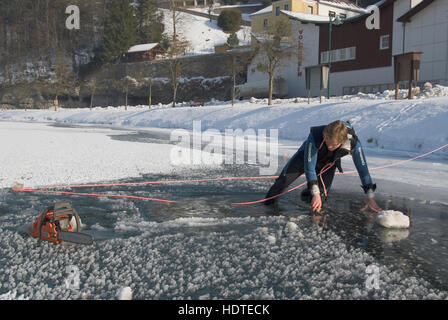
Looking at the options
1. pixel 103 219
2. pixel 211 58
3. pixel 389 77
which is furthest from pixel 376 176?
pixel 211 58

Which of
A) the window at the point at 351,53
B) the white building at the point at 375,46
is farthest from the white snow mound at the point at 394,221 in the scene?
the window at the point at 351,53

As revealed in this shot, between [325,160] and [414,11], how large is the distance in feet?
89.9

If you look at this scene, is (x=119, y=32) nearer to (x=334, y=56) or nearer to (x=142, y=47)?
(x=142, y=47)

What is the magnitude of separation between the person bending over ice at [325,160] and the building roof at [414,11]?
2689 cm

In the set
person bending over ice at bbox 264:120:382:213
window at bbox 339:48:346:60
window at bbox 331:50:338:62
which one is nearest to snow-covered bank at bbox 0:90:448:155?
person bending over ice at bbox 264:120:382:213

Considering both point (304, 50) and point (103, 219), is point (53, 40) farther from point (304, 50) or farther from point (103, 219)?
point (103, 219)

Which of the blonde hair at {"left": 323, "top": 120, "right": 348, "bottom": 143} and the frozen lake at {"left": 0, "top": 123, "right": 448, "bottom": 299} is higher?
the blonde hair at {"left": 323, "top": 120, "right": 348, "bottom": 143}

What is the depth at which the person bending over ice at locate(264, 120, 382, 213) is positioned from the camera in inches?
163

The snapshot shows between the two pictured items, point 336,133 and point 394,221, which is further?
point 394,221

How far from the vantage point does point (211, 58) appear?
A: 48.9m

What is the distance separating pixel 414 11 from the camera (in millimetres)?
27203

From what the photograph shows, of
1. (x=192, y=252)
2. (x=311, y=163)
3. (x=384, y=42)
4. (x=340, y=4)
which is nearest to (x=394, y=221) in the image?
(x=311, y=163)
